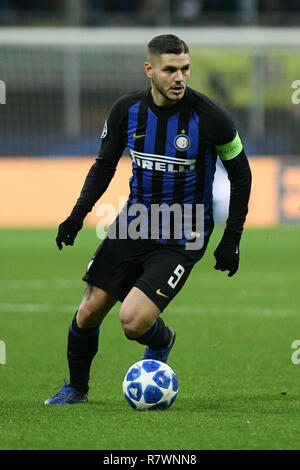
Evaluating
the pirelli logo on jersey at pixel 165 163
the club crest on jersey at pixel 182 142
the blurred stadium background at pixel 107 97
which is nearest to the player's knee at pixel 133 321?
the pirelli logo on jersey at pixel 165 163

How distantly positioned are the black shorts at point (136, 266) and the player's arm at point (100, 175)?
0.73ft

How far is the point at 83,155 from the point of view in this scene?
63.2 feet

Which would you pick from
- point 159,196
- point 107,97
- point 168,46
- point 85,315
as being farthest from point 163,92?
point 107,97

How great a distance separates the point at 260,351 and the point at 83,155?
12083 millimetres

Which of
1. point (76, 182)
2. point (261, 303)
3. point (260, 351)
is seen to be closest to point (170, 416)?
point (260, 351)

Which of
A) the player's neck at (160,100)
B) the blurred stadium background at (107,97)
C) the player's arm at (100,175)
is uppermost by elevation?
the player's neck at (160,100)

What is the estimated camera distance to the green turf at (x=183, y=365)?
14.7ft

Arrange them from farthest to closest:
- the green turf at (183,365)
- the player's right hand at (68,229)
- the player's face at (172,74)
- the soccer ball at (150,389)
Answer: the player's right hand at (68,229)
the player's face at (172,74)
the soccer ball at (150,389)
the green turf at (183,365)

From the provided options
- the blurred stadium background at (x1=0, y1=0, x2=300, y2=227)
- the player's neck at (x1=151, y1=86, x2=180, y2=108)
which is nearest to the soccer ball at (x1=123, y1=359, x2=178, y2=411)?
the player's neck at (x1=151, y1=86, x2=180, y2=108)

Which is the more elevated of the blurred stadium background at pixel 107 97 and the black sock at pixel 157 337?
the black sock at pixel 157 337

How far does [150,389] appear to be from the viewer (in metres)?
5.21

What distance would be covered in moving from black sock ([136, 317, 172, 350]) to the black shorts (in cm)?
25

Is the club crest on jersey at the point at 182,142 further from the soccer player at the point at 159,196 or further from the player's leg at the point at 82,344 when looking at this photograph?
the player's leg at the point at 82,344

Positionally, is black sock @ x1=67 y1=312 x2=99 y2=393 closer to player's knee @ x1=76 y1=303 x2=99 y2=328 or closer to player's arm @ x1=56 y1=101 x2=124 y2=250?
player's knee @ x1=76 y1=303 x2=99 y2=328
